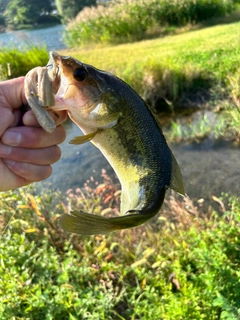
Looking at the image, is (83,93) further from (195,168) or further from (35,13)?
(35,13)

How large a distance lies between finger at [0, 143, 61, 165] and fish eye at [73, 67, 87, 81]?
43 centimetres

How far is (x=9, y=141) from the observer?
1557 millimetres

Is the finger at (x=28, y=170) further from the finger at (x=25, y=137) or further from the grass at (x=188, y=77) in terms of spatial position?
the grass at (x=188, y=77)

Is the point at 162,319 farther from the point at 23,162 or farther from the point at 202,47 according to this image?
the point at 202,47

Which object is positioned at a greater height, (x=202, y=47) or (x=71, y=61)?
(x=71, y=61)

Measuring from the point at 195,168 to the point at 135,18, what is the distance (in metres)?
12.1

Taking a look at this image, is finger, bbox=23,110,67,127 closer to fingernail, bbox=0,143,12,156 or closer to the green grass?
fingernail, bbox=0,143,12,156

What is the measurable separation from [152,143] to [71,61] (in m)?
0.42

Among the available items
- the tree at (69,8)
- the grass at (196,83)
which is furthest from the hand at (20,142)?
the tree at (69,8)

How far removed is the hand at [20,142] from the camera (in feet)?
5.08

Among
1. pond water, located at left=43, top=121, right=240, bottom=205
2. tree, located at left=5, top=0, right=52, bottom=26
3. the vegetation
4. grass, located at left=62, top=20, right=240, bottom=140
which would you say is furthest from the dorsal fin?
tree, located at left=5, top=0, right=52, bottom=26

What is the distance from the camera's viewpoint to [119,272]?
322cm

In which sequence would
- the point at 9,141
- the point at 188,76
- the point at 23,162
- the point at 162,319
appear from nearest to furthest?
the point at 9,141 < the point at 23,162 < the point at 162,319 < the point at 188,76

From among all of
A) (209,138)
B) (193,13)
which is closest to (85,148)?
(209,138)
